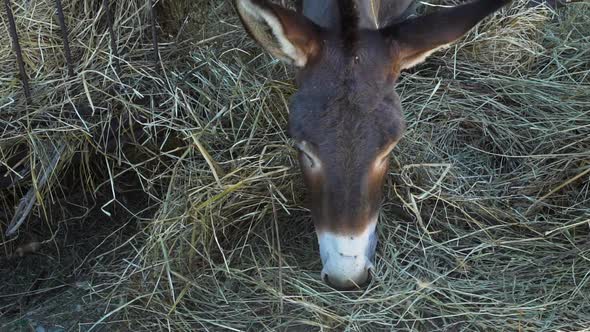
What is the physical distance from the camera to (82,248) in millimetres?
3236

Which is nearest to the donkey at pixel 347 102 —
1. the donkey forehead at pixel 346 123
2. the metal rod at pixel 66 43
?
the donkey forehead at pixel 346 123

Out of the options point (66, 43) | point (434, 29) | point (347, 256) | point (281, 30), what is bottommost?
point (347, 256)

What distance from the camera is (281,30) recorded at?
2156 millimetres

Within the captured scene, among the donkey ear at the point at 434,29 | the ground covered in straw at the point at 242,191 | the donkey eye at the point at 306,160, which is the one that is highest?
the donkey ear at the point at 434,29

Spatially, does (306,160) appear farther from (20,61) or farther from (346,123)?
(20,61)

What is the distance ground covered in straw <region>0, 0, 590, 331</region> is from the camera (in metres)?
2.62

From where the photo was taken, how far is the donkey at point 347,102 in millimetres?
2127

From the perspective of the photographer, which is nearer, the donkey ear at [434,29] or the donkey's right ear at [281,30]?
the donkey's right ear at [281,30]

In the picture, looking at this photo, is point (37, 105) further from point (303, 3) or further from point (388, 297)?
point (388, 297)

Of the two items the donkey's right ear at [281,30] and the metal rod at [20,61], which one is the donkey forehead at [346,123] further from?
the metal rod at [20,61]

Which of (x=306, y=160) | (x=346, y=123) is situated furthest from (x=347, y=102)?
(x=306, y=160)

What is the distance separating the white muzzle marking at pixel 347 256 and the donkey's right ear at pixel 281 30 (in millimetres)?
671

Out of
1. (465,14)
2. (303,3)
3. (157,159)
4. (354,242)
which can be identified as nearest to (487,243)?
(354,242)

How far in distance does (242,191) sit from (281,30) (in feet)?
3.23
